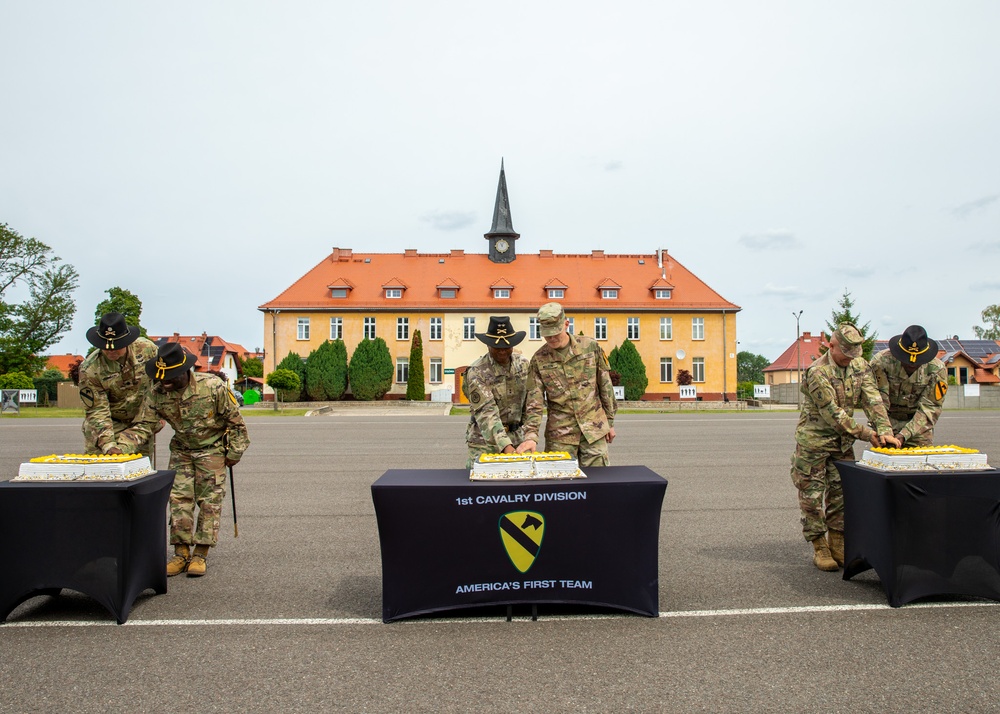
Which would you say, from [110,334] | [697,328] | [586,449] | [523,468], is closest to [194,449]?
[110,334]

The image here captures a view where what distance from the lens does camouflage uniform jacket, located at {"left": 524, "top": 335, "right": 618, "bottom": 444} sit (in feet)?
21.7

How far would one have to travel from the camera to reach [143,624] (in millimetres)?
5281

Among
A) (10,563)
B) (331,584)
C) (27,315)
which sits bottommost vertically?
(331,584)

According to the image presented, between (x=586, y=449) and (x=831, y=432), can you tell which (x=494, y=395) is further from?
(x=831, y=432)

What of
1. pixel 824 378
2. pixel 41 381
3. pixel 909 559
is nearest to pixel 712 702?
pixel 909 559

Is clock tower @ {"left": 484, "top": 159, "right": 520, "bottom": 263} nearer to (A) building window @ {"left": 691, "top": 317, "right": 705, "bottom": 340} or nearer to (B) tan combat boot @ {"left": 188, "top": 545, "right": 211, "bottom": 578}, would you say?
(A) building window @ {"left": 691, "top": 317, "right": 705, "bottom": 340}

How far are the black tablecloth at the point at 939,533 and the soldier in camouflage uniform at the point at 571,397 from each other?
2.22 metres

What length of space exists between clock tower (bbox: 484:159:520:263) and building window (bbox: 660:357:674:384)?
1409 cm

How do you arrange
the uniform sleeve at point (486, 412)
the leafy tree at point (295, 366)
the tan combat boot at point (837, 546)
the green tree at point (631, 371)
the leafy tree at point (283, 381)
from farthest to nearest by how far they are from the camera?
the green tree at point (631, 371) → the leafy tree at point (295, 366) → the leafy tree at point (283, 381) → the tan combat boot at point (837, 546) → the uniform sleeve at point (486, 412)

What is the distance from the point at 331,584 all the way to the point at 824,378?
4.60 m

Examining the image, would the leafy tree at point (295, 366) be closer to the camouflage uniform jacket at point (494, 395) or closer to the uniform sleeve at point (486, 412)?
the camouflage uniform jacket at point (494, 395)

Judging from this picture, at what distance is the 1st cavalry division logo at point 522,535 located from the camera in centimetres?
514

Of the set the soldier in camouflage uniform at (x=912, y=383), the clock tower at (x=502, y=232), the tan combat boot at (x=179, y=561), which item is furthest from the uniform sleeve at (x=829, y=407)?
the clock tower at (x=502, y=232)

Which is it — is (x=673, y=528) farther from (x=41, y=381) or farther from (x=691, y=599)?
(x=41, y=381)
